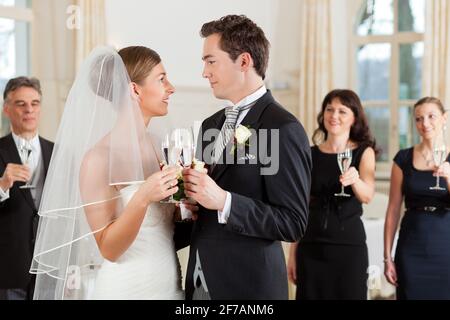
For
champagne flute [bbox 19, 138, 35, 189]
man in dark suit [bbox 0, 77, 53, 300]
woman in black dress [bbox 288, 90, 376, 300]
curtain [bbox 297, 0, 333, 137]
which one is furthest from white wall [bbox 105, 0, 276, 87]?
woman in black dress [bbox 288, 90, 376, 300]

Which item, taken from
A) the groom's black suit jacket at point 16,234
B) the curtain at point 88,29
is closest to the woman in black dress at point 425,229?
the groom's black suit jacket at point 16,234

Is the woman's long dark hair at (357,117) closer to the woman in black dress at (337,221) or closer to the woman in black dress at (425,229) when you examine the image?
the woman in black dress at (337,221)

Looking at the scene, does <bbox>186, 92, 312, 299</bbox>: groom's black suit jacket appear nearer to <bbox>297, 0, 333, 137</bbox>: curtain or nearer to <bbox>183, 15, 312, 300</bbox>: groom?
<bbox>183, 15, 312, 300</bbox>: groom

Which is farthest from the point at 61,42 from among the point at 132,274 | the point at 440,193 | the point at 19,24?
the point at 132,274

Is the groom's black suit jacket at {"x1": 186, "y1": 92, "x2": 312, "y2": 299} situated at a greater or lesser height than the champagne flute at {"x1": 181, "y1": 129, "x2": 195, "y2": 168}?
lesser

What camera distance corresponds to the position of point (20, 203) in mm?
3701

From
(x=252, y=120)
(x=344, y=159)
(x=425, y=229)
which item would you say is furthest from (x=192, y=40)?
(x=252, y=120)

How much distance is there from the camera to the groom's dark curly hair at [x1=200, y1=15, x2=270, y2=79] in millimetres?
2324

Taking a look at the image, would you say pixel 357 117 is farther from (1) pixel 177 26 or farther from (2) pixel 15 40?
(2) pixel 15 40

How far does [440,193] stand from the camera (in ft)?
12.9

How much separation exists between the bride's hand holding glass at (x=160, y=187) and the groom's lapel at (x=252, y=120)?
0.70 ft

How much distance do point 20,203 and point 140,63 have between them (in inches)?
65.9

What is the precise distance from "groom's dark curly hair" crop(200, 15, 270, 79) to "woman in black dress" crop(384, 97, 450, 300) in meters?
1.97
